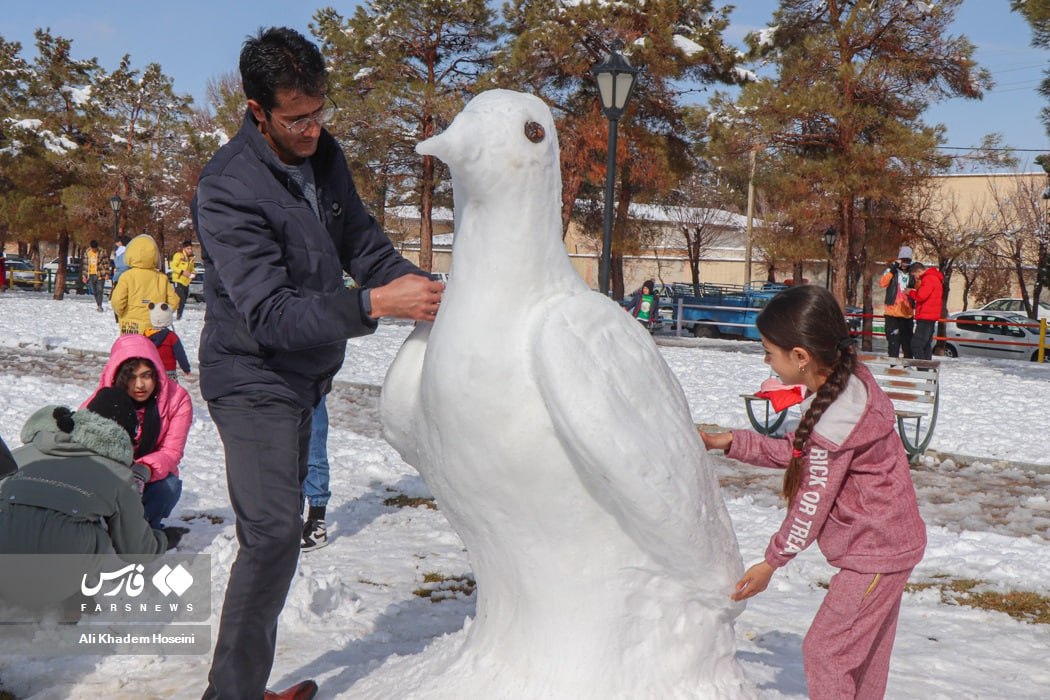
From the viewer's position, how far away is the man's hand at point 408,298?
225 centimetres

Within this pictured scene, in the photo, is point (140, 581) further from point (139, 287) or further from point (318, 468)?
point (139, 287)

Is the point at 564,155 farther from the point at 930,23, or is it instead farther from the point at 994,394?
the point at 994,394

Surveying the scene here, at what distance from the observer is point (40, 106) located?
27.1 meters

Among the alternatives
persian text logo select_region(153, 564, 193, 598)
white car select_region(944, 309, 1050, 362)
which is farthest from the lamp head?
white car select_region(944, 309, 1050, 362)

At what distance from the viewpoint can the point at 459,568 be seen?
15.0 ft

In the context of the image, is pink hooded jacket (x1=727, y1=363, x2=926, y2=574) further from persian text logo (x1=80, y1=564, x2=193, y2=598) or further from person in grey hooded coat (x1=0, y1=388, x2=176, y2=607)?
person in grey hooded coat (x1=0, y1=388, x2=176, y2=607)

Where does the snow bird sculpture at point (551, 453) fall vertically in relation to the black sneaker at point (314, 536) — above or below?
above

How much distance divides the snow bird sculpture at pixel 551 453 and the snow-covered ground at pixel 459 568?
684mm

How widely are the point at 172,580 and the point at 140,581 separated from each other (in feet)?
0.63

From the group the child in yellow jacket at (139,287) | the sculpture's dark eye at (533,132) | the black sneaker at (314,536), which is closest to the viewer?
the sculpture's dark eye at (533,132)

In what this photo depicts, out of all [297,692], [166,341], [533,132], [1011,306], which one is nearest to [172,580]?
[297,692]

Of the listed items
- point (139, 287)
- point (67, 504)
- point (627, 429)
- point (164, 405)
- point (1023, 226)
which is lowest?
point (67, 504)

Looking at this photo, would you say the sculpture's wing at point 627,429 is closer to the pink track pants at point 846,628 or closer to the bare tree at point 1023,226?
the pink track pants at point 846,628

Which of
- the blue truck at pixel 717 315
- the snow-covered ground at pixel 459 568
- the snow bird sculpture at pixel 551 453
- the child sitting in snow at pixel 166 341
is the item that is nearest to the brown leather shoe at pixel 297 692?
the snow-covered ground at pixel 459 568
